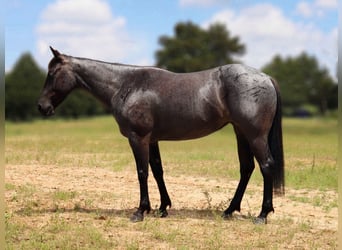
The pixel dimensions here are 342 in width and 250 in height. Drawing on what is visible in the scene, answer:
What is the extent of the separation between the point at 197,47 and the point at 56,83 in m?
41.8

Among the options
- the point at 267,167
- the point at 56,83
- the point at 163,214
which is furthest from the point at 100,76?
the point at 267,167

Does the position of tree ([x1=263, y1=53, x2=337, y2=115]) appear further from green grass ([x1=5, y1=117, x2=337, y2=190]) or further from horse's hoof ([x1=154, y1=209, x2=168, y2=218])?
horse's hoof ([x1=154, y1=209, x2=168, y2=218])

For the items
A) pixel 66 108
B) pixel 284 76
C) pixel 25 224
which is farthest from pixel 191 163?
pixel 284 76

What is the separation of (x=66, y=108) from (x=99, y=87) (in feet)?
116

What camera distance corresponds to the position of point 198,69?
42.6 m

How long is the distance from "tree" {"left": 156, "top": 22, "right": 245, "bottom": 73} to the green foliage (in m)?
8.90

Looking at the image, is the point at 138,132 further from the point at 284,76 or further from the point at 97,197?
the point at 284,76

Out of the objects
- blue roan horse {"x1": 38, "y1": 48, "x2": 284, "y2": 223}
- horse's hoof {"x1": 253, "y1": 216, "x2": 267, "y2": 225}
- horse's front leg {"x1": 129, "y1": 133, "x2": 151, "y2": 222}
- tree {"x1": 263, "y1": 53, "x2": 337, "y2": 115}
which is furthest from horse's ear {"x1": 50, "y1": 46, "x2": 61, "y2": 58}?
tree {"x1": 263, "y1": 53, "x2": 337, "y2": 115}

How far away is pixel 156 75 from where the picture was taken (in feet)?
22.1

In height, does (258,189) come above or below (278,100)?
below

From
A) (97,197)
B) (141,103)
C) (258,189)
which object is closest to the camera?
(141,103)

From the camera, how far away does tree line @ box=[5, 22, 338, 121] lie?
1550 inches

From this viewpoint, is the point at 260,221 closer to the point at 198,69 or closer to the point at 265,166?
the point at 265,166

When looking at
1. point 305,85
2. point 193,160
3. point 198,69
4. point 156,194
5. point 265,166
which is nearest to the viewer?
point 265,166
